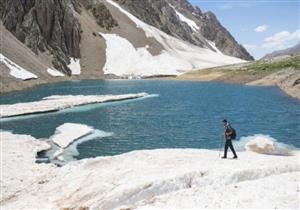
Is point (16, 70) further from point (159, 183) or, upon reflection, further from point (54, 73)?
point (159, 183)

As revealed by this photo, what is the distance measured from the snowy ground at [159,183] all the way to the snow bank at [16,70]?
90059 mm

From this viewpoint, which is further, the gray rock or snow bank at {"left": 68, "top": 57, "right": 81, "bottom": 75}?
snow bank at {"left": 68, "top": 57, "right": 81, "bottom": 75}

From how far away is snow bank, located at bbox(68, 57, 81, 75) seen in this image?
178062 mm

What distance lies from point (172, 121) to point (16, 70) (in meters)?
73.2

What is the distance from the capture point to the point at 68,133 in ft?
170

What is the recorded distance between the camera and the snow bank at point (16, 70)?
121162 millimetres

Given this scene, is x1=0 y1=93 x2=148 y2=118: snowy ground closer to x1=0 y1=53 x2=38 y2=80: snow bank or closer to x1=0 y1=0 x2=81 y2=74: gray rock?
x1=0 y1=53 x2=38 y2=80: snow bank

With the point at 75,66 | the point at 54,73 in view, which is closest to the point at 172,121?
the point at 54,73

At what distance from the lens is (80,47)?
7613 inches

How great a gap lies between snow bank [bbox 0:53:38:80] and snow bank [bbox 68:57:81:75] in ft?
158

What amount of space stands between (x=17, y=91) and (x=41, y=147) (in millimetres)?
67215

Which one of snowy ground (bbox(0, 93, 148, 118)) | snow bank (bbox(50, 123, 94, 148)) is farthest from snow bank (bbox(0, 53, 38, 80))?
snow bank (bbox(50, 123, 94, 148))

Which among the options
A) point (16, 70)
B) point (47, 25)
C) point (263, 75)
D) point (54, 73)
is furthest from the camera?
point (47, 25)

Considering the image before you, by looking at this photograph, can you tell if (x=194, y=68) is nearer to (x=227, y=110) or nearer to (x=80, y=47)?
(x=80, y=47)
